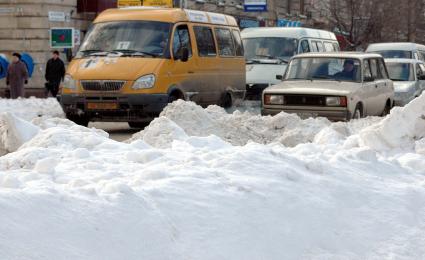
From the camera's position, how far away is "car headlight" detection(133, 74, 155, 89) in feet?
54.7

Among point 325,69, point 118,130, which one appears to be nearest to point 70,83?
point 118,130

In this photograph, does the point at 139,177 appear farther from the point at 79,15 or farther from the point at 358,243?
the point at 79,15

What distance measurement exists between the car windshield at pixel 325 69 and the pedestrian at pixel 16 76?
34.0 ft

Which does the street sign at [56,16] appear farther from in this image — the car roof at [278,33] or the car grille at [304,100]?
the car grille at [304,100]

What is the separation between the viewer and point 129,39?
1745 cm

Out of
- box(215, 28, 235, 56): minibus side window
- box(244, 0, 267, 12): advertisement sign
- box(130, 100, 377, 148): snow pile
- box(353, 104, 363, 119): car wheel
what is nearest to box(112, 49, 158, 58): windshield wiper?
box(130, 100, 377, 148): snow pile

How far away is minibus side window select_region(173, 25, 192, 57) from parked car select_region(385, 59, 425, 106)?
5.72m

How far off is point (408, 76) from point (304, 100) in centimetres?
761

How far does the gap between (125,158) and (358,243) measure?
2.18 m

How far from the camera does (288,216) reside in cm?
635

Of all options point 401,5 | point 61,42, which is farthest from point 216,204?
point 401,5

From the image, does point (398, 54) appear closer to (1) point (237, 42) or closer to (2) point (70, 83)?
(1) point (237, 42)

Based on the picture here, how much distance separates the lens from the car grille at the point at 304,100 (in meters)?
15.8

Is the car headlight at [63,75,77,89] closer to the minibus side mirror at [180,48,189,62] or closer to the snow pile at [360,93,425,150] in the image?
the minibus side mirror at [180,48,189,62]
